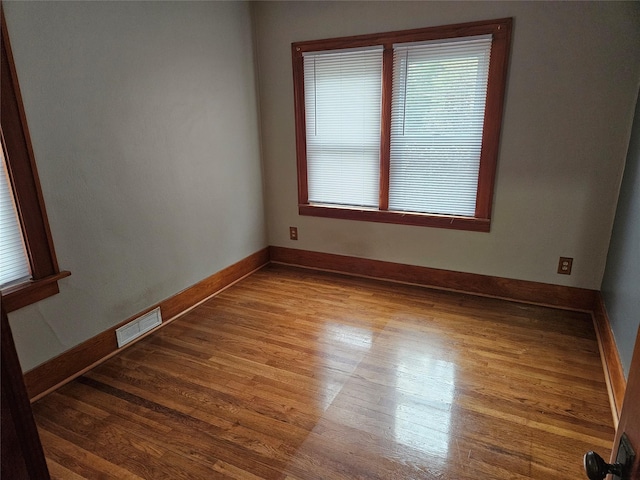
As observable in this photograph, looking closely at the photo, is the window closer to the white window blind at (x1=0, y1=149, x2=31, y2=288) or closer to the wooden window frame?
the wooden window frame

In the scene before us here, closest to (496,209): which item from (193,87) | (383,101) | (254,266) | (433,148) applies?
(433,148)

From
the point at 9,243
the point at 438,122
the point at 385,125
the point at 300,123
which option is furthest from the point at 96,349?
the point at 438,122

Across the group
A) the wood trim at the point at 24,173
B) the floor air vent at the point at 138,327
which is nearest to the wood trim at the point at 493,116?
the floor air vent at the point at 138,327

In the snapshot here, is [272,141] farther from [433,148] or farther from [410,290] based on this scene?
[410,290]

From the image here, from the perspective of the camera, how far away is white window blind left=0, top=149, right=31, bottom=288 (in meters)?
1.91

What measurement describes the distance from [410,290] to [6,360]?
3002 millimetres

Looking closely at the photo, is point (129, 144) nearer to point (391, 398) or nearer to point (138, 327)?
point (138, 327)

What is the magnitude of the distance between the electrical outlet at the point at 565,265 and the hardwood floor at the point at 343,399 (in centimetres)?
31

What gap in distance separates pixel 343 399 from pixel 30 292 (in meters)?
1.67

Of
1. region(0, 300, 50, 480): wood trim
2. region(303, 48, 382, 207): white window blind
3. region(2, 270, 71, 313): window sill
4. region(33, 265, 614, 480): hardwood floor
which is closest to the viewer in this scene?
region(0, 300, 50, 480): wood trim

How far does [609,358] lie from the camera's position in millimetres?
2234

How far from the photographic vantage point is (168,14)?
264cm

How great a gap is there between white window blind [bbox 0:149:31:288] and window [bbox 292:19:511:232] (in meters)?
2.21

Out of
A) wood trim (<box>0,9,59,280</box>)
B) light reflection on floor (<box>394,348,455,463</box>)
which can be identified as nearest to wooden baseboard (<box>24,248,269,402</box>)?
wood trim (<box>0,9,59,280</box>)
